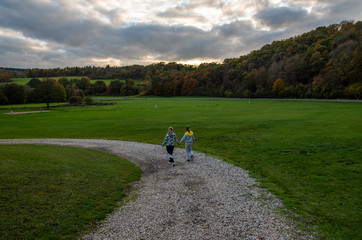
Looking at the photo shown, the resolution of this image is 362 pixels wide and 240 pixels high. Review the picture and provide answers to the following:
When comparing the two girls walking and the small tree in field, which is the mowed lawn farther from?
the small tree in field

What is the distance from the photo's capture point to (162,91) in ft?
550

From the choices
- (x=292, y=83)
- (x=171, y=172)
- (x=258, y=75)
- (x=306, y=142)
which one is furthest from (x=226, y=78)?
(x=171, y=172)

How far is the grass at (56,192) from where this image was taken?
27.0ft

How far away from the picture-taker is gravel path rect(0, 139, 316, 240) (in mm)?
7801

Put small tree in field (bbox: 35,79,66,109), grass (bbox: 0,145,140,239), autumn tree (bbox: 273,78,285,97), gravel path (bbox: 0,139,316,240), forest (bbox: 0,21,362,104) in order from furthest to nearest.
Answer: autumn tree (bbox: 273,78,285,97) → small tree in field (bbox: 35,79,66,109) → forest (bbox: 0,21,362,104) → grass (bbox: 0,145,140,239) → gravel path (bbox: 0,139,316,240)

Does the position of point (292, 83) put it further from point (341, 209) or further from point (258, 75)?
point (341, 209)

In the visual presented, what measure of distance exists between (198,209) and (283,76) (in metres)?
109

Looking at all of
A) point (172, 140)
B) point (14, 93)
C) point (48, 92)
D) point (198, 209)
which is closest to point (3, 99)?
point (14, 93)

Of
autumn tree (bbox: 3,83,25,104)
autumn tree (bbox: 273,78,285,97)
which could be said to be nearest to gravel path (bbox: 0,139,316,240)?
autumn tree (bbox: 273,78,285,97)

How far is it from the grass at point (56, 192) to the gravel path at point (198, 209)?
93cm

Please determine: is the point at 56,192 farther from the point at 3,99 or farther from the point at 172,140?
the point at 3,99

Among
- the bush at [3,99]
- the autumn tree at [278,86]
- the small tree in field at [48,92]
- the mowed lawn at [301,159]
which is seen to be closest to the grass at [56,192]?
the mowed lawn at [301,159]

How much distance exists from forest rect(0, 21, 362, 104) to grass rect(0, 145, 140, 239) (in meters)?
79.1

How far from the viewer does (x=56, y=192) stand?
10.9 metres
